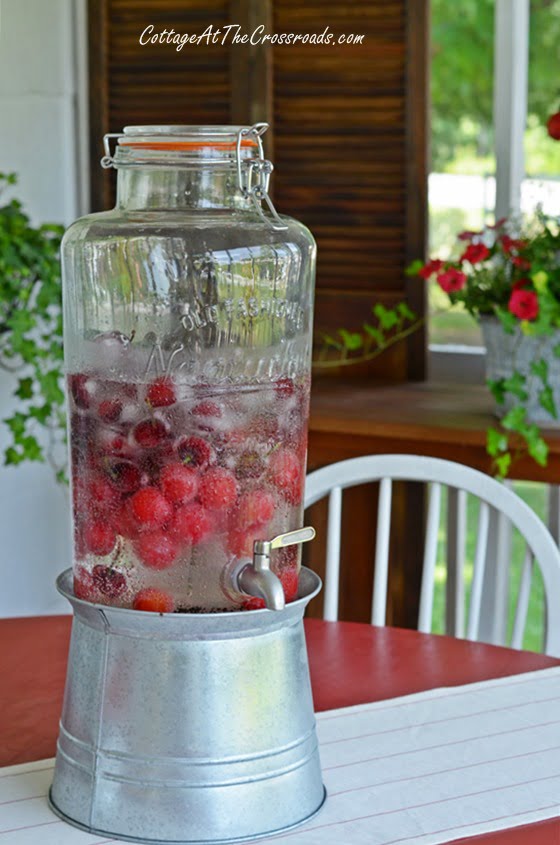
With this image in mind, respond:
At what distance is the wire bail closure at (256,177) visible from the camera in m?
0.93

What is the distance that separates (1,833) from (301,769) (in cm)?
23

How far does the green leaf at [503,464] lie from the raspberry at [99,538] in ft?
4.15

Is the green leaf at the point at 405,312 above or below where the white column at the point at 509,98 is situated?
below

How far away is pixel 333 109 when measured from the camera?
2559 millimetres

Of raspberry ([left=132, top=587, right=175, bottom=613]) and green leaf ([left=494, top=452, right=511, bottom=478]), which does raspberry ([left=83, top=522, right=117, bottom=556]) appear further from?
green leaf ([left=494, top=452, right=511, bottom=478])

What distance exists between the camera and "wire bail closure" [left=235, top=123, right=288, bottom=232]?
931 millimetres

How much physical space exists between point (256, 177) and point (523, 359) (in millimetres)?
1251

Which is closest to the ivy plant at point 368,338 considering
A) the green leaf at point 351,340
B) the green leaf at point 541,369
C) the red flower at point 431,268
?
the green leaf at point 351,340

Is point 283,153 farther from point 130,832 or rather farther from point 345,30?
point 130,832

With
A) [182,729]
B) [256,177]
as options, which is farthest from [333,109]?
[182,729]

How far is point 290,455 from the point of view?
95 centimetres

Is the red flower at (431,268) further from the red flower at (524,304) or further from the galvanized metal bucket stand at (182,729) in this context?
the galvanized metal bucket stand at (182,729)

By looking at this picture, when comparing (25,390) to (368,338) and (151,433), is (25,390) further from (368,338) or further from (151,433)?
(151,433)

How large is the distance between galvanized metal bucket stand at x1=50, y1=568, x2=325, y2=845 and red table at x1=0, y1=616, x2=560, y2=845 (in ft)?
0.58
